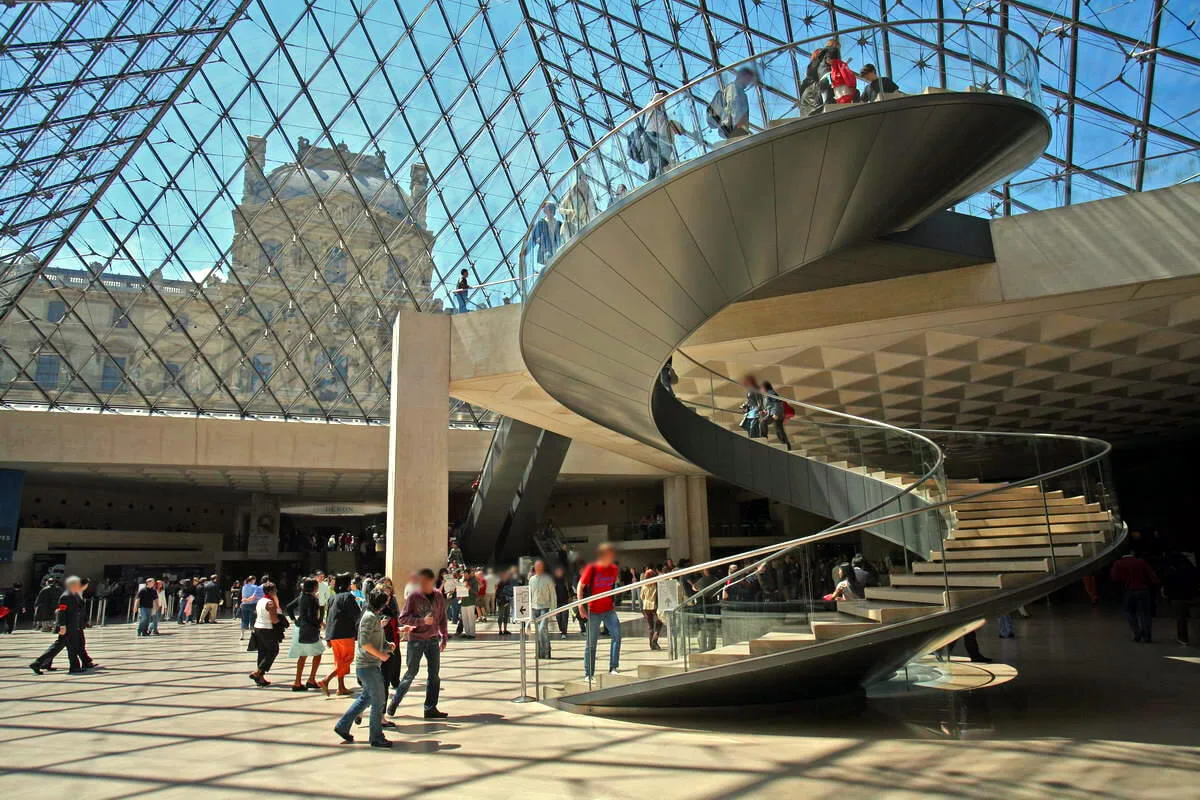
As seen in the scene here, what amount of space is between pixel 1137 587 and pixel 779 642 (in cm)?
727

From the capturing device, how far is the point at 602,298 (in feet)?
30.6

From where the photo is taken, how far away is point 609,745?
5742mm

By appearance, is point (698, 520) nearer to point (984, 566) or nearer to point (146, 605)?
point (146, 605)

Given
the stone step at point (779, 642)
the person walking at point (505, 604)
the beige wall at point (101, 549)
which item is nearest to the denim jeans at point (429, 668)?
the stone step at point (779, 642)

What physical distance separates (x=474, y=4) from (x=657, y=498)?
22.0m

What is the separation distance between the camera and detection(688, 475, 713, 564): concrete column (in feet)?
92.9

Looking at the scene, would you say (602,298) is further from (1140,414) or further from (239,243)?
(239,243)

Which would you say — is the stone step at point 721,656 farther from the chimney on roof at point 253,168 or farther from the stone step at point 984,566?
the chimney on roof at point 253,168

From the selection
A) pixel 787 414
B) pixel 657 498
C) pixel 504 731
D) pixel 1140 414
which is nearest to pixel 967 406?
pixel 1140 414

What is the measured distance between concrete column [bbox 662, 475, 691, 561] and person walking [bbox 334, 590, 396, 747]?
23078mm

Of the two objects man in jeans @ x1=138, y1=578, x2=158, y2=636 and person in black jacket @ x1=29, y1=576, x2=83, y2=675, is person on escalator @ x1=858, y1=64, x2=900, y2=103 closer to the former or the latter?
person in black jacket @ x1=29, y1=576, x2=83, y2=675

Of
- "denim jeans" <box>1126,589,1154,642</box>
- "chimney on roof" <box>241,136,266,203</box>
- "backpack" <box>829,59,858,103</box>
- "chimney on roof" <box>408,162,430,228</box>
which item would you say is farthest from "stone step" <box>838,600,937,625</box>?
"chimney on roof" <box>241,136,266,203</box>

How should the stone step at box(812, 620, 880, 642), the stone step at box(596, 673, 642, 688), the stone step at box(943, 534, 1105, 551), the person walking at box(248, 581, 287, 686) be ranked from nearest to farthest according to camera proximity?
the stone step at box(812, 620, 880, 642)
the stone step at box(596, 673, 642, 688)
the stone step at box(943, 534, 1105, 551)
the person walking at box(248, 581, 287, 686)

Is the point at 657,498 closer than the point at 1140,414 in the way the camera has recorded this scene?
No
